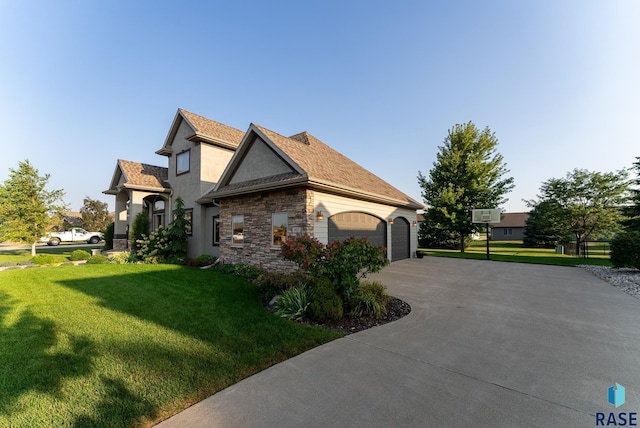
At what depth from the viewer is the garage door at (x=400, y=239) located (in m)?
14.9

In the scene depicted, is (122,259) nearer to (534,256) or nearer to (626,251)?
(626,251)

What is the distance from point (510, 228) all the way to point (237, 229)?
48.5 metres

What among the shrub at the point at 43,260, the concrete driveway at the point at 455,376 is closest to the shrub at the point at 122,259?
the shrub at the point at 43,260

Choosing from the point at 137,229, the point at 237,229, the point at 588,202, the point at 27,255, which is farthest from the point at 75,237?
the point at 588,202

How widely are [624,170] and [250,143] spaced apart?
1075 inches

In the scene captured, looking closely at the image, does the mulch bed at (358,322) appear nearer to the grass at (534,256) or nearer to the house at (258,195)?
the house at (258,195)

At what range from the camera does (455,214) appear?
21.0 m

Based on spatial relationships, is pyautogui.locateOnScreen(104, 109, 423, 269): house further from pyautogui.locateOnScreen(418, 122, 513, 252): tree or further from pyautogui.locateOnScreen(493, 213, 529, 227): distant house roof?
pyautogui.locateOnScreen(493, 213, 529, 227): distant house roof

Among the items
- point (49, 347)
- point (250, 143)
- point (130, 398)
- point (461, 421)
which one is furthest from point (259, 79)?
point (461, 421)

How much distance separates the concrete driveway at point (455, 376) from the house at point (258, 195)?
17.9ft

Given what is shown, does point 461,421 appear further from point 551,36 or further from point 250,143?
point 551,36

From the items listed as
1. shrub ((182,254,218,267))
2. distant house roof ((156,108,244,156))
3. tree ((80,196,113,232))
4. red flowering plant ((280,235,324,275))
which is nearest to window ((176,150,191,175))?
distant house roof ((156,108,244,156))

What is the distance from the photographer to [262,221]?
10.9m

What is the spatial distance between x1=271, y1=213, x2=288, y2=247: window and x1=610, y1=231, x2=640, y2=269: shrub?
13.4 metres
